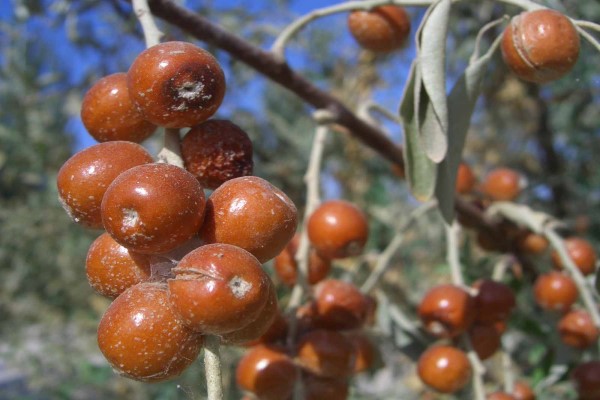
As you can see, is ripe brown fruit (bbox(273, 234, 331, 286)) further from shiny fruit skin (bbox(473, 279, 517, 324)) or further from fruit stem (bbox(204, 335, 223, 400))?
fruit stem (bbox(204, 335, 223, 400))

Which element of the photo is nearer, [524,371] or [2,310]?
[524,371]

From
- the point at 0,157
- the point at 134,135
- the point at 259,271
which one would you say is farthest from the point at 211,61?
the point at 0,157

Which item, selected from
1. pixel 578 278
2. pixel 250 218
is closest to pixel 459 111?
pixel 250 218

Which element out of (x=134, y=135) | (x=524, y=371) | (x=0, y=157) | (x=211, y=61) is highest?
(x=211, y=61)

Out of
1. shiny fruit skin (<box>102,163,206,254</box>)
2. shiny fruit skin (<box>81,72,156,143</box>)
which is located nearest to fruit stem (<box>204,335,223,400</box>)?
shiny fruit skin (<box>102,163,206,254</box>)

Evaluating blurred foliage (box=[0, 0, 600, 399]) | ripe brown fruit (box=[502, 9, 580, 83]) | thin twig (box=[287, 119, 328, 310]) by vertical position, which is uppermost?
ripe brown fruit (box=[502, 9, 580, 83])

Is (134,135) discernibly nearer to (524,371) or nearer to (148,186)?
(148,186)

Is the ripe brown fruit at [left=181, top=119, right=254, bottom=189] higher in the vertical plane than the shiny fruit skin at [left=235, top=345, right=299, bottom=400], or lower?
higher
